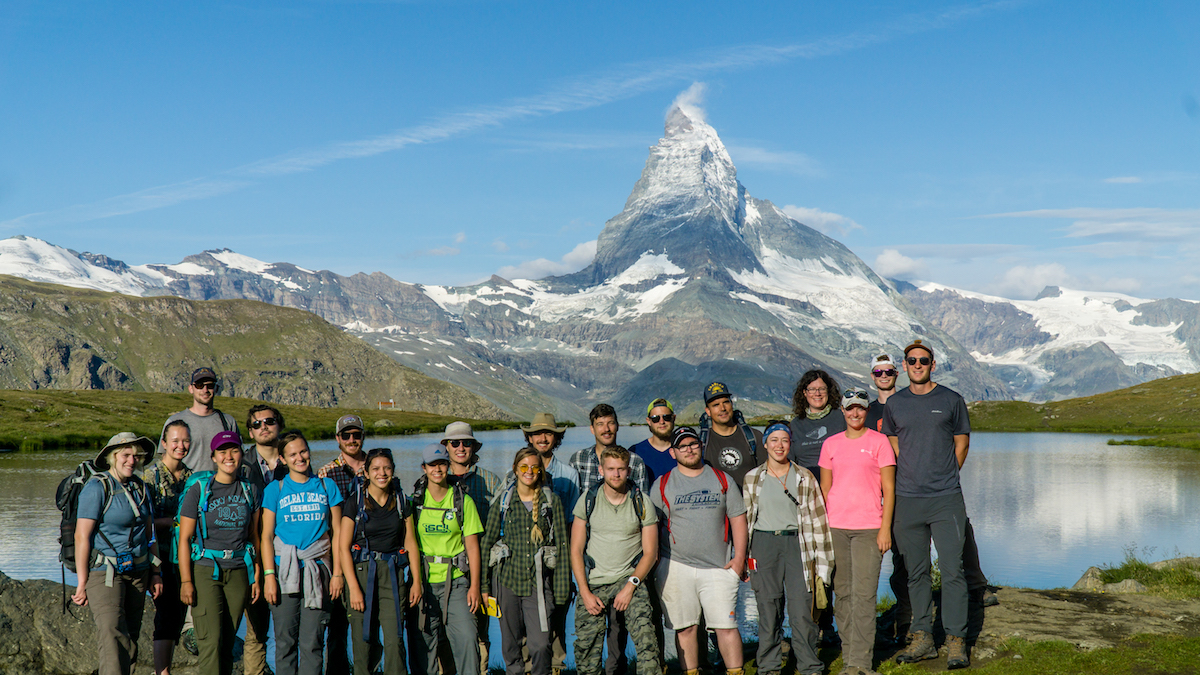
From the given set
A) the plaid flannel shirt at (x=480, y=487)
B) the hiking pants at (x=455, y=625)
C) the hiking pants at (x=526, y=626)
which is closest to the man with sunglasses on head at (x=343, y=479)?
the hiking pants at (x=455, y=625)

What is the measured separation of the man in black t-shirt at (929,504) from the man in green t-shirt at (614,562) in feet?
11.7

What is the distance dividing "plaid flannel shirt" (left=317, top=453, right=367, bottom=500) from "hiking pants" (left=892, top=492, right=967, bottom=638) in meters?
7.19

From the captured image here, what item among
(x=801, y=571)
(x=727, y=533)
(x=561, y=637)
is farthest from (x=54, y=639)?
(x=801, y=571)

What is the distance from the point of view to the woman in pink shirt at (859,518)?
11.1 m

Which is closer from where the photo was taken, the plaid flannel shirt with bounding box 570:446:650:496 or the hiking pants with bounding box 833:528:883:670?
the hiking pants with bounding box 833:528:883:670

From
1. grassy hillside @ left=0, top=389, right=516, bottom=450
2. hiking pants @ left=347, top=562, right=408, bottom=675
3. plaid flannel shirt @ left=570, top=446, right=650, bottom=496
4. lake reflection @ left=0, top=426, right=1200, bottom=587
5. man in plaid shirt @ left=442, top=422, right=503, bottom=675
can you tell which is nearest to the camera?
hiking pants @ left=347, top=562, right=408, bottom=675

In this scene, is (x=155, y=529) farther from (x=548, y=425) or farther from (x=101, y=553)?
(x=548, y=425)

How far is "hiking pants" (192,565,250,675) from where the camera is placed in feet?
34.4

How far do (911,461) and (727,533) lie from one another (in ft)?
9.04

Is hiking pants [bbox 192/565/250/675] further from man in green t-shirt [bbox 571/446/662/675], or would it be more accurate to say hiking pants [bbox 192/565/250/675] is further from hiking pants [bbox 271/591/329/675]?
man in green t-shirt [bbox 571/446/662/675]

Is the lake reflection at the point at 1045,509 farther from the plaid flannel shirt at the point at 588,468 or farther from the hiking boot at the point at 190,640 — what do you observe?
the plaid flannel shirt at the point at 588,468

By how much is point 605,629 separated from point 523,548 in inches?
59.9

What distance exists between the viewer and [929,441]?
1154 cm

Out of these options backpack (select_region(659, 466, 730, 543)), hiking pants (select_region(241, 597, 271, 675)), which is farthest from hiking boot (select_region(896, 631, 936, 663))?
hiking pants (select_region(241, 597, 271, 675))
